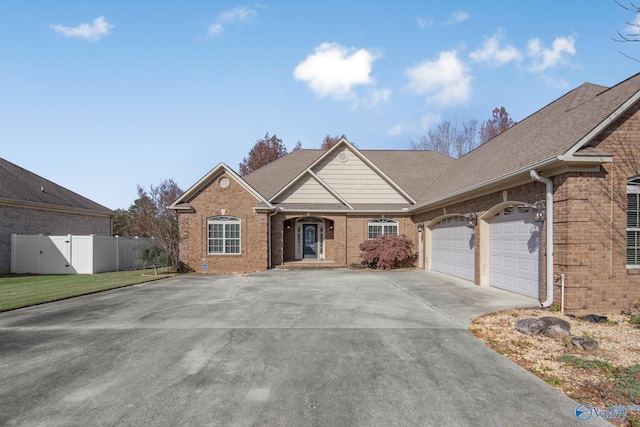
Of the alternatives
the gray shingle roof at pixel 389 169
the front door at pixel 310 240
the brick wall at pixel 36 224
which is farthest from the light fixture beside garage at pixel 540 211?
the brick wall at pixel 36 224

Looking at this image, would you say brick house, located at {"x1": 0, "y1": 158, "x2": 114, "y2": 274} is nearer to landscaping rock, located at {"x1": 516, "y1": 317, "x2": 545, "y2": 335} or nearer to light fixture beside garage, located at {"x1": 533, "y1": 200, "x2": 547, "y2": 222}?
landscaping rock, located at {"x1": 516, "y1": 317, "x2": 545, "y2": 335}

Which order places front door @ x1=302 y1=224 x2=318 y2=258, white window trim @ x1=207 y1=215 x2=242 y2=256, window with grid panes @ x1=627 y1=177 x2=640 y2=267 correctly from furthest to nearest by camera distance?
1. front door @ x1=302 y1=224 x2=318 y2=258
2. white window trim @ x1=207 y1=215 x2=242 y2=256
3. window with grid panes @ x1=627 y1=177 x2=640 y2=267

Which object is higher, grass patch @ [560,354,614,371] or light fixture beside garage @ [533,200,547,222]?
light fixture beside garage @ [533,200,547,222]

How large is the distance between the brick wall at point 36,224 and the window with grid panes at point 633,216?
84.6ft

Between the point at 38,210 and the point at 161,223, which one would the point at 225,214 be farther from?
the point at 38,210

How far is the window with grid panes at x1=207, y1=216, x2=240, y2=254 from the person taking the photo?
64.8 ft

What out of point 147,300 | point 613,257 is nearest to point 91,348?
point 147,300

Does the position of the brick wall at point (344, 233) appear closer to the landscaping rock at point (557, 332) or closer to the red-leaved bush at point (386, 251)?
the red-leaved bush at point (386, 251)

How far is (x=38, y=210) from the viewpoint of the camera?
69.8ft

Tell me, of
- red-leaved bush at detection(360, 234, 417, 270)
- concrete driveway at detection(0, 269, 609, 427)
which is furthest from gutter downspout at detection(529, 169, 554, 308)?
red-leaved bush at detection(360, 234, 417, 270)

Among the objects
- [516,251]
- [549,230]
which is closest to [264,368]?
[549,230]

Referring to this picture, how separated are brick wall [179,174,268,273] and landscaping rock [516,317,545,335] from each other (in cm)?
1437

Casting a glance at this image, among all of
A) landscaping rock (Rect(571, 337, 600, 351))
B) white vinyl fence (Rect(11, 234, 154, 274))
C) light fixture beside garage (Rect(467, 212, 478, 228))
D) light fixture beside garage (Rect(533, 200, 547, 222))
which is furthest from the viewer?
white vinyl fence (Rect(11, 234, 154, 274))

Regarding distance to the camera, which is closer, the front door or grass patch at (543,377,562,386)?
grass patch at (543,377,562,386)
